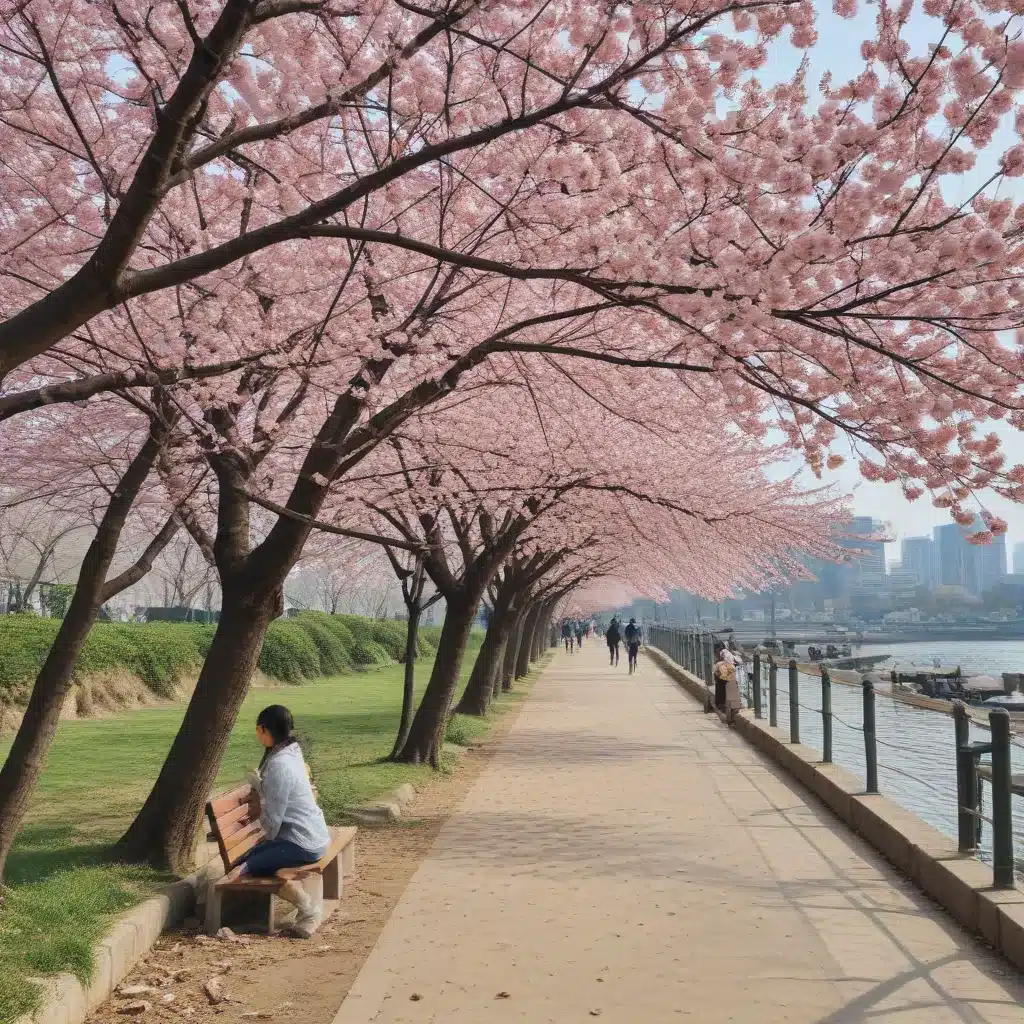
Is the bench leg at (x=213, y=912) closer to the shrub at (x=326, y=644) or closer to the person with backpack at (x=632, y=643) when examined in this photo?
the shrub at (x=326, y=644)

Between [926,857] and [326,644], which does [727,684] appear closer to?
[926,857]

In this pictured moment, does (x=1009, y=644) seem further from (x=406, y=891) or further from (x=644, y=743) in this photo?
(x=406, y=891)

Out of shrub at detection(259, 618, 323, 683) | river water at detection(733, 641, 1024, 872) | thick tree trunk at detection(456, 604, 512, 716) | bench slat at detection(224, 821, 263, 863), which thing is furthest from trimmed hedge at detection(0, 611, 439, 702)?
river water at detection(733, 641, 1024, 872)

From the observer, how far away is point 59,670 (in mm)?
7086

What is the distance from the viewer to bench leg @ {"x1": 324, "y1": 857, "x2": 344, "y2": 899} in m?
6.79

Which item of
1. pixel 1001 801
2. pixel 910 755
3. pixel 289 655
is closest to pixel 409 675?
pixel 1001 801

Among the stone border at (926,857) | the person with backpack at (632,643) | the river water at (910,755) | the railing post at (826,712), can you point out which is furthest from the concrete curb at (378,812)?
the person with backpack at (632,643)

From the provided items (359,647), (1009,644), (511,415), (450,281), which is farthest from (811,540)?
(1009,644)

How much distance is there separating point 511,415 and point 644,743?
567 centimetres

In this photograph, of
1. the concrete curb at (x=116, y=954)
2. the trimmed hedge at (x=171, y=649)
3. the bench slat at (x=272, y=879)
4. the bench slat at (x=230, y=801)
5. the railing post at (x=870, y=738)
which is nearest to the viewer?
the concrete curb at (x=116, y=954)

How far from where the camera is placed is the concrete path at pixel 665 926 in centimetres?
473

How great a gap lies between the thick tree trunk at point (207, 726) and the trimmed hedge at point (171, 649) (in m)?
10.4

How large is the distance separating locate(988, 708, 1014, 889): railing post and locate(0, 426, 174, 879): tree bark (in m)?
5.47

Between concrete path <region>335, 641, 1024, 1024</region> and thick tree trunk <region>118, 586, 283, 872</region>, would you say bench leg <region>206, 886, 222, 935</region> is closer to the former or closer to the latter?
concrete path <region>335, 641, 1024, 1024</region>
